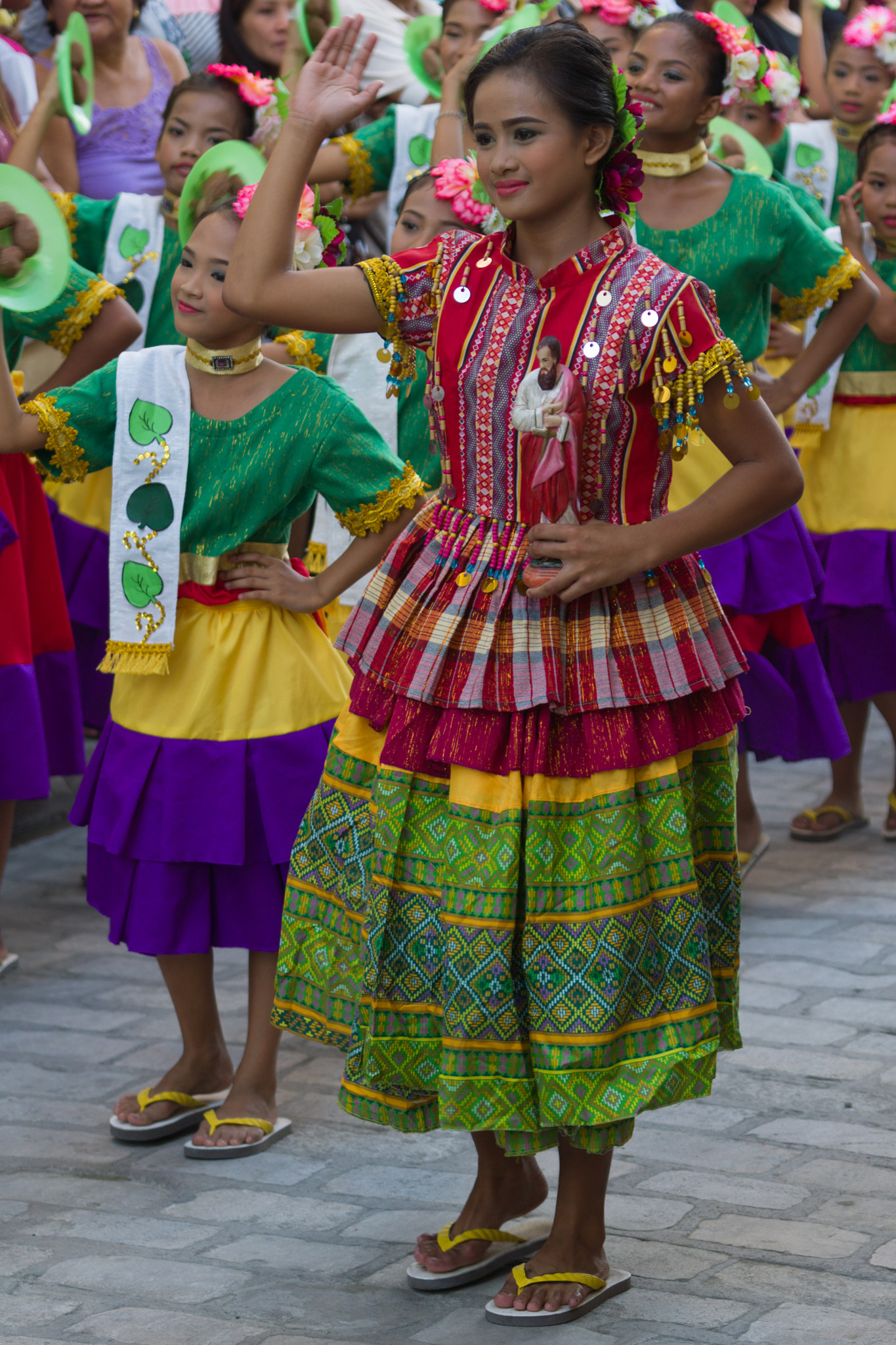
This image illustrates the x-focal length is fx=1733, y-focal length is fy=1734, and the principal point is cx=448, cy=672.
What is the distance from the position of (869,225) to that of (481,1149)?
10.7 ft

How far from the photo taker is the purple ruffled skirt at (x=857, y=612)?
4863 mm

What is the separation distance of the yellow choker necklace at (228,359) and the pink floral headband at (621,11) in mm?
2159

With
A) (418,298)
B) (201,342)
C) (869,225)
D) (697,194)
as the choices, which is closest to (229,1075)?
(201,342)

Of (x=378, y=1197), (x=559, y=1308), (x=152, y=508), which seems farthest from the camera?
(x=152, y=508)

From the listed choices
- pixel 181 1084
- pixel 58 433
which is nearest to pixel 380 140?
pixel 58 433

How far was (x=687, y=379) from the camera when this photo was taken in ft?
7.59

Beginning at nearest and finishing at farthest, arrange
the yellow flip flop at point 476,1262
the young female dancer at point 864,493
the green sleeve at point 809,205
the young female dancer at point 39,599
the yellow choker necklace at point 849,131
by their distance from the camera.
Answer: the yellow flip flop at point 476,1262
the young female dancer at point 39,599
the green sleeve at point 809,205
the young female dancer at point 864,493
the yellow choker necklace at point 849,131

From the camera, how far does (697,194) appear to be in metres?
3.97

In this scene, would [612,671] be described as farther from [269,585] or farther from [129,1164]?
[129,1164]

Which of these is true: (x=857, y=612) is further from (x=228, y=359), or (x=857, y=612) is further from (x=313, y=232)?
(x=228, y=359)

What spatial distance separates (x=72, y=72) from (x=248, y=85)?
0.60 m

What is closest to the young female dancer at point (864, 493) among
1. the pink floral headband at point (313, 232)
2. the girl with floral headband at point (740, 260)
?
the girl with floral headband at point (740, 260)

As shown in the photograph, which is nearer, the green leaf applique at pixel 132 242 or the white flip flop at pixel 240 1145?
the white flip flop at pixel 240 1145

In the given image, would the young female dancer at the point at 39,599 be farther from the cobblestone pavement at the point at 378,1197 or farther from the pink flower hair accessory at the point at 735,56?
the pink flower hair accessory at the point at 735,56
